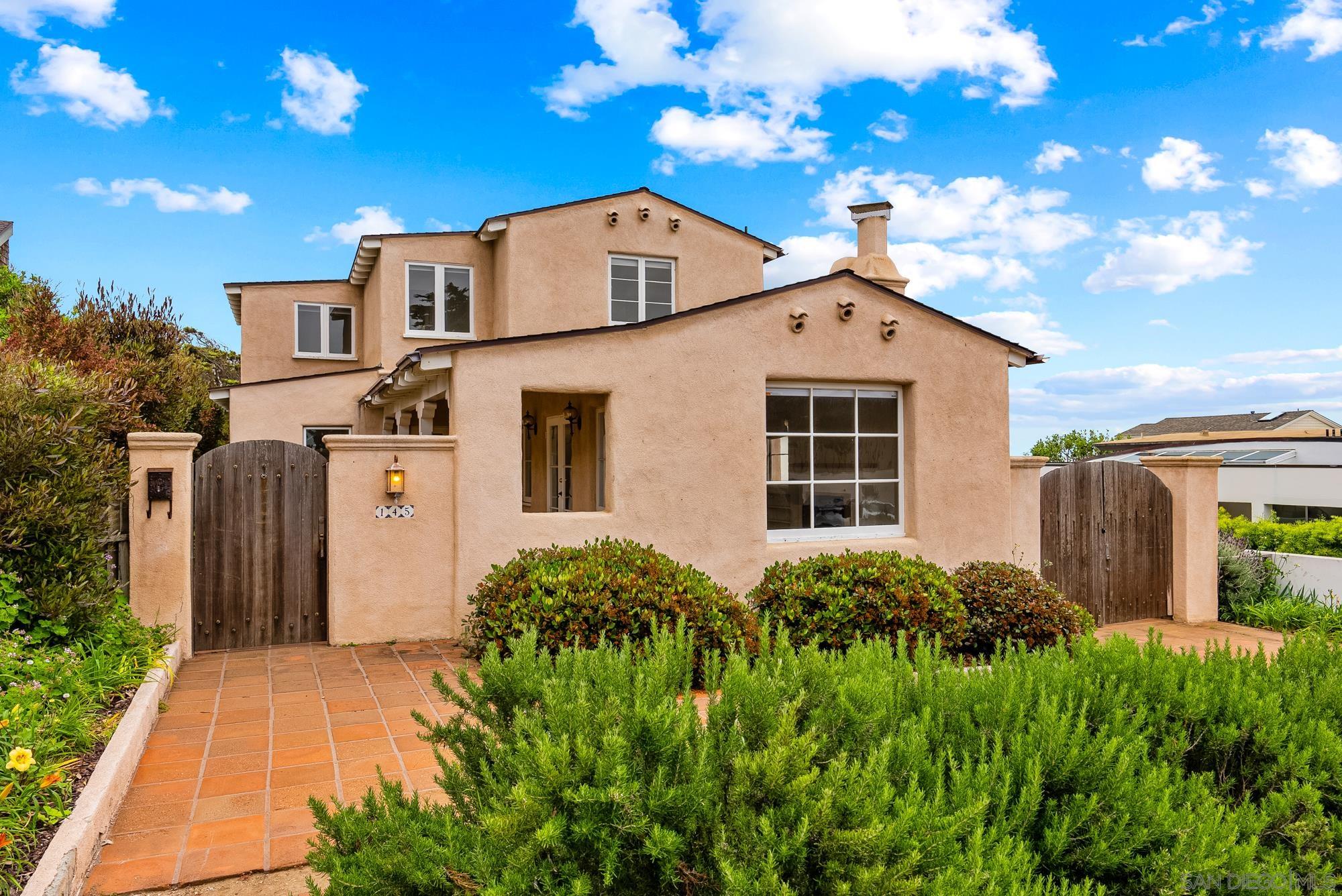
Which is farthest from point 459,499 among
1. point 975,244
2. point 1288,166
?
point 1288,166

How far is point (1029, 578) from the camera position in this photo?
8391 millimetres

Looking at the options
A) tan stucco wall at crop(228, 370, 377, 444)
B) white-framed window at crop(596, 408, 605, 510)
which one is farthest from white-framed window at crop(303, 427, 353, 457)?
white-framed window at crop(596, 408, 605, 510)

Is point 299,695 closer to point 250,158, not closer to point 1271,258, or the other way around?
point 250,158

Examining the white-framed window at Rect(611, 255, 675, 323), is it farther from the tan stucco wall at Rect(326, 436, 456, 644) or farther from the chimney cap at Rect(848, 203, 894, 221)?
the tan stucco wall at Rect(326, 436, 456, 644)

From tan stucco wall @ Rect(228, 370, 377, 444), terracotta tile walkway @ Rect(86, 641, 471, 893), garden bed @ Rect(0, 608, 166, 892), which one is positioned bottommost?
terracotta tile walkway @ Rect(86, 641, 471, 893)

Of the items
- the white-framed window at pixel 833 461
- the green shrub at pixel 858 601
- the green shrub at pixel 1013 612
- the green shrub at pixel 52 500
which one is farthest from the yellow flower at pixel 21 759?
the white-framed window at pixel 833 461

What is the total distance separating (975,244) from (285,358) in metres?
16.1

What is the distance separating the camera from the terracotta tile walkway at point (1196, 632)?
10.1 metres

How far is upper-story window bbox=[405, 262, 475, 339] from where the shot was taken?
54.3 feet

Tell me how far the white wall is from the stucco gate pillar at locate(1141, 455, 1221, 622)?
4.75ft

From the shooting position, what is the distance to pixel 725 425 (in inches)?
373

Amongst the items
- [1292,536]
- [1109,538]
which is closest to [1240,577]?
[1109,538]

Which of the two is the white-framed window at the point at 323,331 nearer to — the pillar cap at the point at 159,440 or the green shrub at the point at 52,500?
the pillar cap at the point at 159,440

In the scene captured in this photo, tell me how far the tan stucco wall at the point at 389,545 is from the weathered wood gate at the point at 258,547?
267 mm
